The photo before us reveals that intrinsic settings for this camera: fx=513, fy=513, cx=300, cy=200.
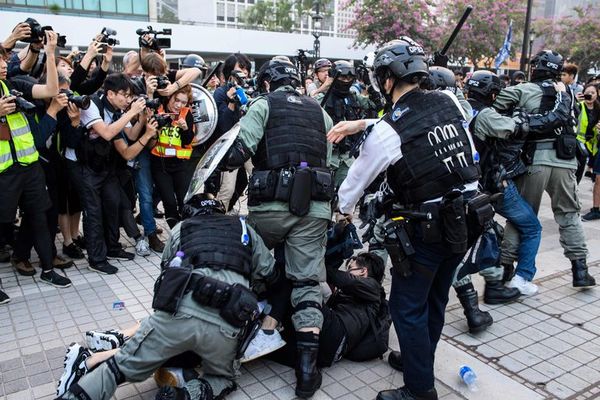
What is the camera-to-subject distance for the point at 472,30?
2977cm

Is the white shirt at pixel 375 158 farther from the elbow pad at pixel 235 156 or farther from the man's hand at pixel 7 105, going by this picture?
the man's hand at pixel 7 105

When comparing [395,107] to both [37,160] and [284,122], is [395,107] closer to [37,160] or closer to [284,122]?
[284,122]

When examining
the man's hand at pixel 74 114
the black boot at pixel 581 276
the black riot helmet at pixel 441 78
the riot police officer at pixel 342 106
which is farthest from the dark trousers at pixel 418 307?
the man's hand at pixel 74 114

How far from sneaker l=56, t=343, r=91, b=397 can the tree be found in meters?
36.9

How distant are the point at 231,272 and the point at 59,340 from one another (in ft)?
5.78

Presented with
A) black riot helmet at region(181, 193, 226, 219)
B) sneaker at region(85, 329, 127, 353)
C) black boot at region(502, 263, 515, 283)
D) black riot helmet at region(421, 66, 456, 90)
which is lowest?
black boot at region(502, 263, 515, 283)

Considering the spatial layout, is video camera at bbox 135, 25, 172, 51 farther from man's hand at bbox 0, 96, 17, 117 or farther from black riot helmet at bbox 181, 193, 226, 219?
black riot helmet at bbox 181, 193, 226, 219

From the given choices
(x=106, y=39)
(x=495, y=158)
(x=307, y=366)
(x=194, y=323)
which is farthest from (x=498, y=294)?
(x=106, y=39)

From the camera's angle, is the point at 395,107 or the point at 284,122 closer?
the point at 395,107

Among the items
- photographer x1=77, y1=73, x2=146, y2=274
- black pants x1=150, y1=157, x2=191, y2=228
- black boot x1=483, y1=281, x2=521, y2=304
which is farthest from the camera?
black pants x1=150, y1=157, x2=191, y2=228

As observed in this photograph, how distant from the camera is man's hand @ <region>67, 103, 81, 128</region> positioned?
4840mm

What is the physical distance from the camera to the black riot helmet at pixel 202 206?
10.9ft

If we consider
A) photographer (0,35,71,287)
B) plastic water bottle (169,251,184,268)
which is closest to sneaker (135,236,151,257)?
photographer (0,35,71,287)

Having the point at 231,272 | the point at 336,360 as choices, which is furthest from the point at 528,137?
the point at 231,272
